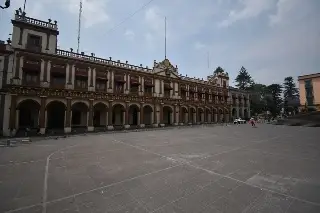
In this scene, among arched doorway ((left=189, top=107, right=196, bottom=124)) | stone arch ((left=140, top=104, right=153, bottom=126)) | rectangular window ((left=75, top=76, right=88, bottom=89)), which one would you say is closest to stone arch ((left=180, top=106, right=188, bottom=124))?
arched doorway ((left=189, top=107, right=196, bottom=124))

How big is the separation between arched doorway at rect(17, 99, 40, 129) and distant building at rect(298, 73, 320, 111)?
55.9 metres

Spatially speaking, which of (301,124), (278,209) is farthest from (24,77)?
(301,124)

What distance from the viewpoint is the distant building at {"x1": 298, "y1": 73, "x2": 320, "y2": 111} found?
129 feet

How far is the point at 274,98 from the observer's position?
60938 millimetres

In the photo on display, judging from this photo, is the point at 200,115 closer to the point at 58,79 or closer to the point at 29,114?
the point at 58,79

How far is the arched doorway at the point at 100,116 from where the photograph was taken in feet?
81.6

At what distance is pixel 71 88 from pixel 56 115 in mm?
4392

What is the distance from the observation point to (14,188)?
4684mm

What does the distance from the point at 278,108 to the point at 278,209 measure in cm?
6915

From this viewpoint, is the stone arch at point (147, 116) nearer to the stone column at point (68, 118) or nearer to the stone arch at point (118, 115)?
the stone arch at point (118, 115)

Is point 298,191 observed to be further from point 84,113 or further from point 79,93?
point 84,113

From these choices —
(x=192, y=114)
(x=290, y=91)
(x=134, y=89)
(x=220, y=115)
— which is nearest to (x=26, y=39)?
(x=134, y=89)

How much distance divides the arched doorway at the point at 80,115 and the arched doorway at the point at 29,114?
4193 mm

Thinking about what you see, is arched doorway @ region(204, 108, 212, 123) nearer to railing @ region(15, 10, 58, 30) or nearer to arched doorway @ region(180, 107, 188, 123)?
arched doorway @ region(180, 107, 188, 123)
